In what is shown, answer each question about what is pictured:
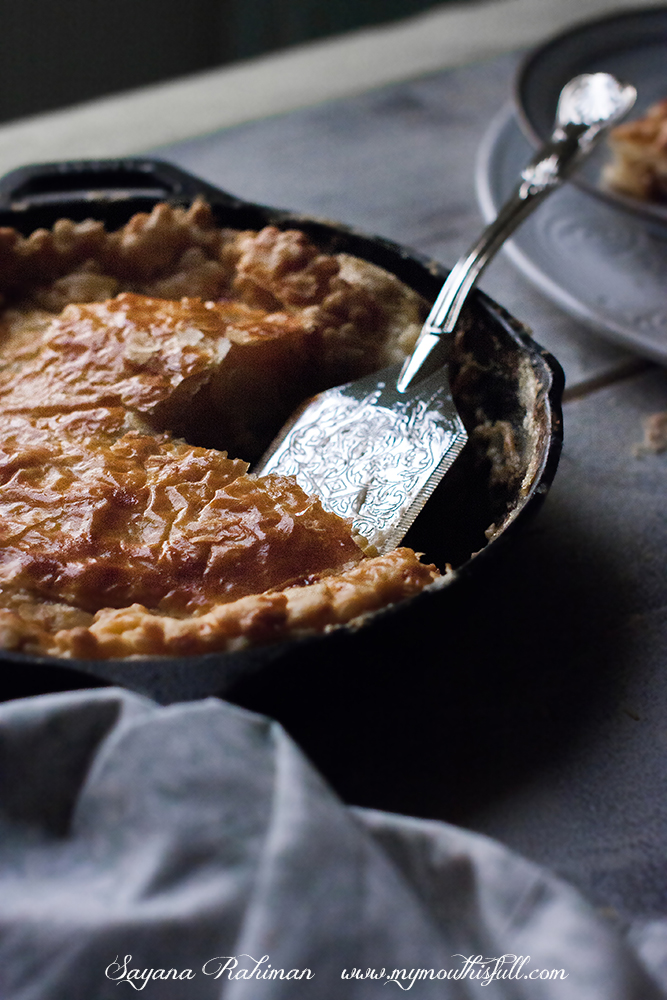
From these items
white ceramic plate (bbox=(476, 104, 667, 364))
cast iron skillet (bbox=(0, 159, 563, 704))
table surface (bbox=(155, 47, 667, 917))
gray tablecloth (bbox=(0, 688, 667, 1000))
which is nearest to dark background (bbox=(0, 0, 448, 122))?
white ceramic plate (bbox=(476, 104, 667, 364))

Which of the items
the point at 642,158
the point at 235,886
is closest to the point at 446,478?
the point at 235,886

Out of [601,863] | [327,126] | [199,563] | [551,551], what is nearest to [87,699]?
[199,563]

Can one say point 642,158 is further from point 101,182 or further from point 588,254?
point 101,182

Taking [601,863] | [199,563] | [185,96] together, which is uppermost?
[185,96]

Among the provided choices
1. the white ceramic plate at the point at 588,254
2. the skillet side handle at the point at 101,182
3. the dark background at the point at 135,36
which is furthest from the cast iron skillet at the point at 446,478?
the dark background at the point at 135,36

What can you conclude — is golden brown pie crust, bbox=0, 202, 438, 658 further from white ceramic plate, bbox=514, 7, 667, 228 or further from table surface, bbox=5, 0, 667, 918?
white ceramic plate, bbox=514, 7, 667, 228

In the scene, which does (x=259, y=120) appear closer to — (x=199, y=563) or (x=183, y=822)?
(x=199, y=563)

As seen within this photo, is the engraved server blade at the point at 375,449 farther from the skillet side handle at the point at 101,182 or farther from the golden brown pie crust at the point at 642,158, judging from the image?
the golden brown pie crust at the point at 642,158
